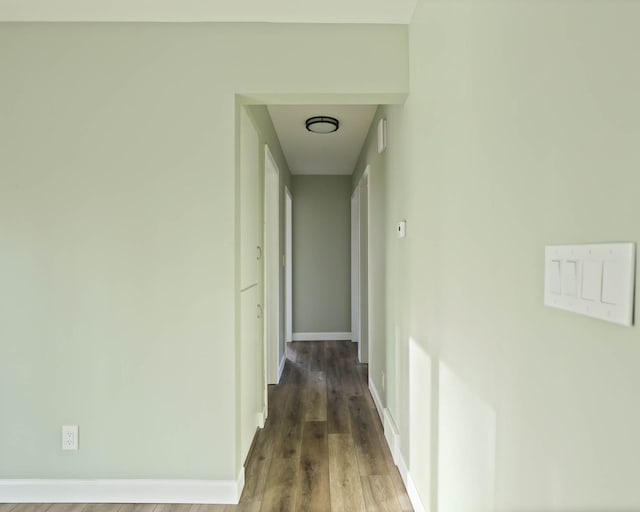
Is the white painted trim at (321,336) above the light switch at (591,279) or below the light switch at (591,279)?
below

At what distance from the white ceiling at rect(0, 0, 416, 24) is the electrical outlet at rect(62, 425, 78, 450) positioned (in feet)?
6.53

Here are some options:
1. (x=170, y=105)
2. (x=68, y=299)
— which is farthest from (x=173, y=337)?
(x=170, y=105)

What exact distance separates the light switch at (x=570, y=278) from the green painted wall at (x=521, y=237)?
0.16ft

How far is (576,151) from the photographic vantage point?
70cm

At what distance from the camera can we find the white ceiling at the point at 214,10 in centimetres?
174

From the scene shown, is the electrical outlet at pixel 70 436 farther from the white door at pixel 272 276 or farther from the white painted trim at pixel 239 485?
the white door at pixel 272 276

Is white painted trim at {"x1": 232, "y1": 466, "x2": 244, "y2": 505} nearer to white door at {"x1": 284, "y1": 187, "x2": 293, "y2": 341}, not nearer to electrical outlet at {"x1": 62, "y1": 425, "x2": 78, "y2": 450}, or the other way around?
electrical outlet at {"x1": 62, "y1": 425, "x2": 78, "y2": 450}

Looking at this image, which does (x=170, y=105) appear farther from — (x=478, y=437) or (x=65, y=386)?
(x=478, y=437)

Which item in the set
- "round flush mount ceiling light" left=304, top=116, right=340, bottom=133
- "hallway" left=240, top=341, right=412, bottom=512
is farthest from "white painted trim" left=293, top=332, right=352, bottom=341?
"round flush mount ceiling light" left=304, top=116, right=340, bottom=133

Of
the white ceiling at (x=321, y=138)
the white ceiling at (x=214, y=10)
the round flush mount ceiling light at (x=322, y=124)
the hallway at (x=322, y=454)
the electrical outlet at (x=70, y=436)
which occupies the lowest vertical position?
the hallway at (x=322, y=454)

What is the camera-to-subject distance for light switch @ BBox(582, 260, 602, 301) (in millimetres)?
632

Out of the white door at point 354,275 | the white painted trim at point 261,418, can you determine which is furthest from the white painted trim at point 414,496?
the white door at point 354,275

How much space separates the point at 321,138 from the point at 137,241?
2.32m

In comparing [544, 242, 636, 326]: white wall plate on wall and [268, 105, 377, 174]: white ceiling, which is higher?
[268, 105, 377, 174]: white ceiling
